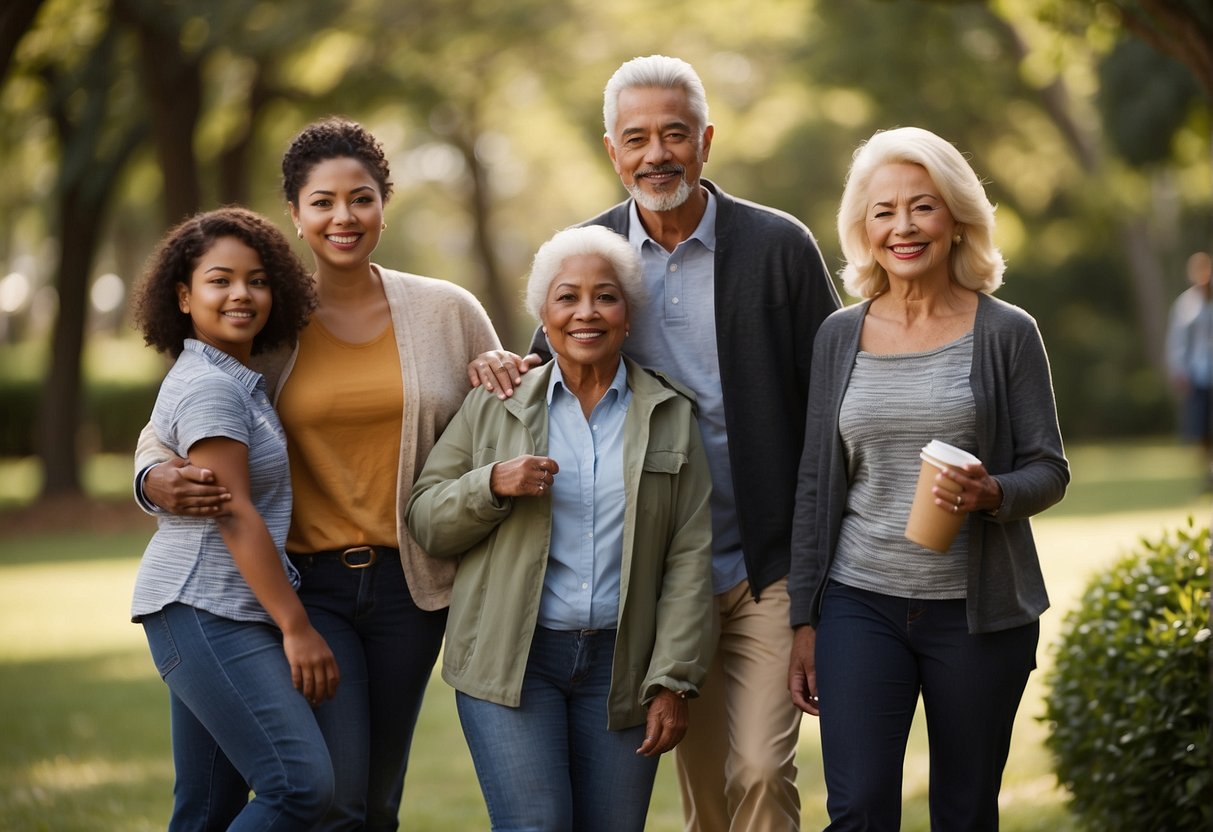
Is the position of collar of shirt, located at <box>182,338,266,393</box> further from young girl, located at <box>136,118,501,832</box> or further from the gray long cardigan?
the gray long cardigan

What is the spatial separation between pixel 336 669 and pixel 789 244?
6.66 ft

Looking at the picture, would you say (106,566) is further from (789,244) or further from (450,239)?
(450,239)

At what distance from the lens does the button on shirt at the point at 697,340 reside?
479cm

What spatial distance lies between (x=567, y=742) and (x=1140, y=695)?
231 centimetres

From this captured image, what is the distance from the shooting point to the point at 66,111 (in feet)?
73.7

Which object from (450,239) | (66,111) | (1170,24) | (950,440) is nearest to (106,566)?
(66,111)

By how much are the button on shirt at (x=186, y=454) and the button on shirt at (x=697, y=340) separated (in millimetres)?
1292

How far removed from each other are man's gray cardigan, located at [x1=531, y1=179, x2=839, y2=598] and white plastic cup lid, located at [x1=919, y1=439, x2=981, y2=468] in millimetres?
871

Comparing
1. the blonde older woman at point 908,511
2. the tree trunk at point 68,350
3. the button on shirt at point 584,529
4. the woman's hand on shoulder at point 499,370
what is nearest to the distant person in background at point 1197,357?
the blonde older woman at point 908,511

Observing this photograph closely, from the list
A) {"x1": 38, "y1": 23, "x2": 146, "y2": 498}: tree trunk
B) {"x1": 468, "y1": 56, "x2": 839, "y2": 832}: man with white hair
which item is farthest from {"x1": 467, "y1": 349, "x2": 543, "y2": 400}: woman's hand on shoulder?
{"x1": 38, "y1": 23, "x2": 146, "y2": 498}: tree trunk

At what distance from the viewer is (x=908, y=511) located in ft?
13.8

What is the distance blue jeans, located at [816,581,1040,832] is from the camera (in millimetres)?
4109

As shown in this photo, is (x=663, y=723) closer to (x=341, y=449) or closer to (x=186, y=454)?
(x=341, y=449)

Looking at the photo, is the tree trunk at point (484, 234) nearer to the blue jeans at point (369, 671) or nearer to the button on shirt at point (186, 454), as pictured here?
A: the blue jeans at point (369, 671)
